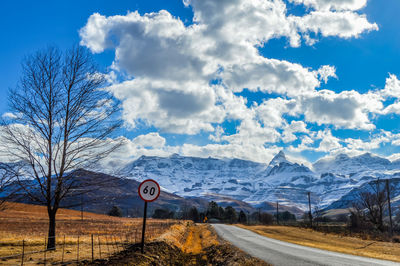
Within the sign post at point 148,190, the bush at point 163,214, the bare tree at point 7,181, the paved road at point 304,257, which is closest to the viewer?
the bare tree at point 7,181

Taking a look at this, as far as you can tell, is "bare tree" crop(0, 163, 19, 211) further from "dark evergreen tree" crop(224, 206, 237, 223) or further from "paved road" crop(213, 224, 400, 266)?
"dark evergreen tree" crop(224, 206, 237, 223)

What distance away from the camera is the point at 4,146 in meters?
13.4

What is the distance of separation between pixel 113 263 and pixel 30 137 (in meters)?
7.11

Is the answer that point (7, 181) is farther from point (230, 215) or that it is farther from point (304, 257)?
point (230, 215)

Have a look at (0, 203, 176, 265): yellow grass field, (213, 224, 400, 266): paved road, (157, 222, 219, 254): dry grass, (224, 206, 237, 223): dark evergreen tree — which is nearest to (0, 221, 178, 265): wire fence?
(0, 203, 176, 265): yellow grass field

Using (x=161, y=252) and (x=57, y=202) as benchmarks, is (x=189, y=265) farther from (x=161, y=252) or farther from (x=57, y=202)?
(x=57, y=202)

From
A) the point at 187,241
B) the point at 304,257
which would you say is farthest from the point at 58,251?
the point at 187,241

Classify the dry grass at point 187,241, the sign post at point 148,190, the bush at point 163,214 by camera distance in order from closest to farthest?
the sign post at point 148,190, the dry grass at point 187,241, the bush at point 163,214

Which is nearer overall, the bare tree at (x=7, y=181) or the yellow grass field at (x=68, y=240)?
the bare tree at (x=7, y=181)

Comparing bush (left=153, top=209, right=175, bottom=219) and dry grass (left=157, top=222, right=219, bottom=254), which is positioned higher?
dry grass (left=157, top=222, right=219, bottom=254)

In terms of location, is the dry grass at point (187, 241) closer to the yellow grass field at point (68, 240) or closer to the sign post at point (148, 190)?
the yellow grass field at point (68, 240)

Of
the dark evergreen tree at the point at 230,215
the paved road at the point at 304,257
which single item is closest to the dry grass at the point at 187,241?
the paved road at the point at 304,257

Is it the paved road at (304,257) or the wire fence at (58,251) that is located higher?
the wire fence at (58,251)

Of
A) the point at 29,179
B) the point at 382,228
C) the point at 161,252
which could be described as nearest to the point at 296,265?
the point at 161,252
